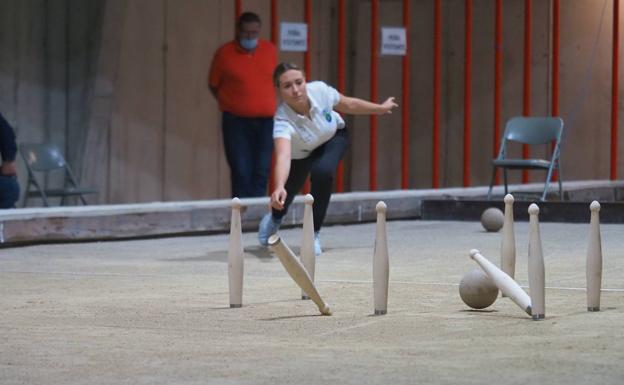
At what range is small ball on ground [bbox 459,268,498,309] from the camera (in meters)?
5.73

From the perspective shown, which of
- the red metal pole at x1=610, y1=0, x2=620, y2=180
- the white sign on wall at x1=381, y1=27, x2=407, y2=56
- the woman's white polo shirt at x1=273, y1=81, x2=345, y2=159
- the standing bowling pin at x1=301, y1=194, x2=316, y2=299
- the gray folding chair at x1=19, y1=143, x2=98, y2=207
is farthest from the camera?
the red metal pole at x1=610, y1=0, x2=620, y2=180

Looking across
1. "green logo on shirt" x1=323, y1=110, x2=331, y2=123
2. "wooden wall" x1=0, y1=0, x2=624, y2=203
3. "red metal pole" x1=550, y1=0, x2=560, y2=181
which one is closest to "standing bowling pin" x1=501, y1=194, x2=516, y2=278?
"green logo on shirt" x1=323, y1=110, x2=331, y2=123

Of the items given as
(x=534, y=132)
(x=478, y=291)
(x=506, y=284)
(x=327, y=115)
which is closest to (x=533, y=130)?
(x=534, y=132)

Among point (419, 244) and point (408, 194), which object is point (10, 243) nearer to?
point (419, 244)

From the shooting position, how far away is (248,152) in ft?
37.2

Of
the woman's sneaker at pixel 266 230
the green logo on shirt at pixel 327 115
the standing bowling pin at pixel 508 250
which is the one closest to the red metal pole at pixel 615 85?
the woman's sneaker at pixel 266 230

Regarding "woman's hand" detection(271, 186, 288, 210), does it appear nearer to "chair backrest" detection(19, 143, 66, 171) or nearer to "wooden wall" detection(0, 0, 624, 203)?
"chair backrest" detection(19, 143, 66, 171)

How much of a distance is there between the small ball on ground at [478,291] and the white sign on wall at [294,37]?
689 centimetres

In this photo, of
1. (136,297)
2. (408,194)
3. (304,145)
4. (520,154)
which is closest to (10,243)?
(304,145)

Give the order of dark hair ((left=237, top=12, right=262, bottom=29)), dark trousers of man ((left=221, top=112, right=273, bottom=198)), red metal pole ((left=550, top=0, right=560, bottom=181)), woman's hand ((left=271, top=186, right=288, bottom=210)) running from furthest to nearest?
red metal pole ((left=550, top=0, right=560, bottom=181)) < dark trousers of man ((left=221, top=112, right=273, bottom=198)) < dark hair ((left=237, top=12, right=262, bottom=29)) < woman's hand ((left=271, top=186, right=288, bottom=210))

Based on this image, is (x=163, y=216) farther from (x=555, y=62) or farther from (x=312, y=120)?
(x=555, y=62)

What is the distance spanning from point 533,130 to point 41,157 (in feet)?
14.4

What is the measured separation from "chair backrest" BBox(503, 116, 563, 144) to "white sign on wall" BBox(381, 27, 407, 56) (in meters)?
1.24

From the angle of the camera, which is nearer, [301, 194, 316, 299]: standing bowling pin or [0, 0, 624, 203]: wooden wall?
[301, 194, 316, 299]: standing bowling pin
